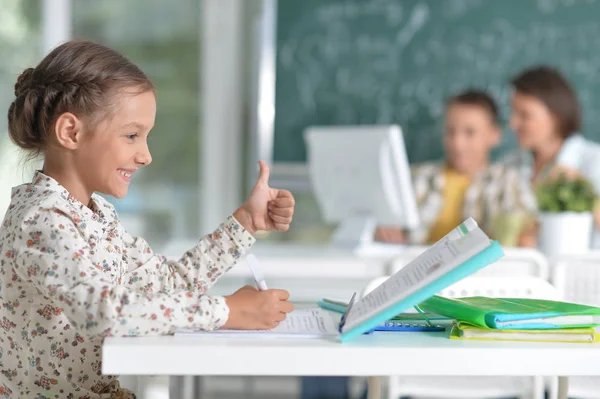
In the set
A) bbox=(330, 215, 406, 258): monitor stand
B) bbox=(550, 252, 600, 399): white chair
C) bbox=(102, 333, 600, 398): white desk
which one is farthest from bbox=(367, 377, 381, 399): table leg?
bbox=(330, 215, 406, 258): monitor stand

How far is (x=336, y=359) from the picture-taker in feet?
3.66

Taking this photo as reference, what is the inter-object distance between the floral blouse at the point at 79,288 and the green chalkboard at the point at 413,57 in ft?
8.96

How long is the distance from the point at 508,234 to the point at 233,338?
215 cm

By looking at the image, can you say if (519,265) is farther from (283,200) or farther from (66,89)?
(66,89)

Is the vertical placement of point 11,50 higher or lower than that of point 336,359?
higher

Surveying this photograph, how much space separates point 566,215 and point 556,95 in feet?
3.54

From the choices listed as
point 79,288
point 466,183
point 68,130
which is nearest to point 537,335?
point 79,288

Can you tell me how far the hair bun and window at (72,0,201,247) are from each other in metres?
3.04

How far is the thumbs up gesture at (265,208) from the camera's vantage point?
1533mm

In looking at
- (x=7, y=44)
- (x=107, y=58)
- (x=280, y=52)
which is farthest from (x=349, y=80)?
(x=107, y=58)

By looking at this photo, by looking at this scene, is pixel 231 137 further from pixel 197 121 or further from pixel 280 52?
pixel 280 52

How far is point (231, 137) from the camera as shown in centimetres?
443

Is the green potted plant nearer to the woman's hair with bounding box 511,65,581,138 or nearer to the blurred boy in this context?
the blurred boy

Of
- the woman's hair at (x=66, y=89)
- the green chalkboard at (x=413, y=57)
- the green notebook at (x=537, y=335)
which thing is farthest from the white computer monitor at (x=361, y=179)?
the green notebook at (x=537, y=335)
